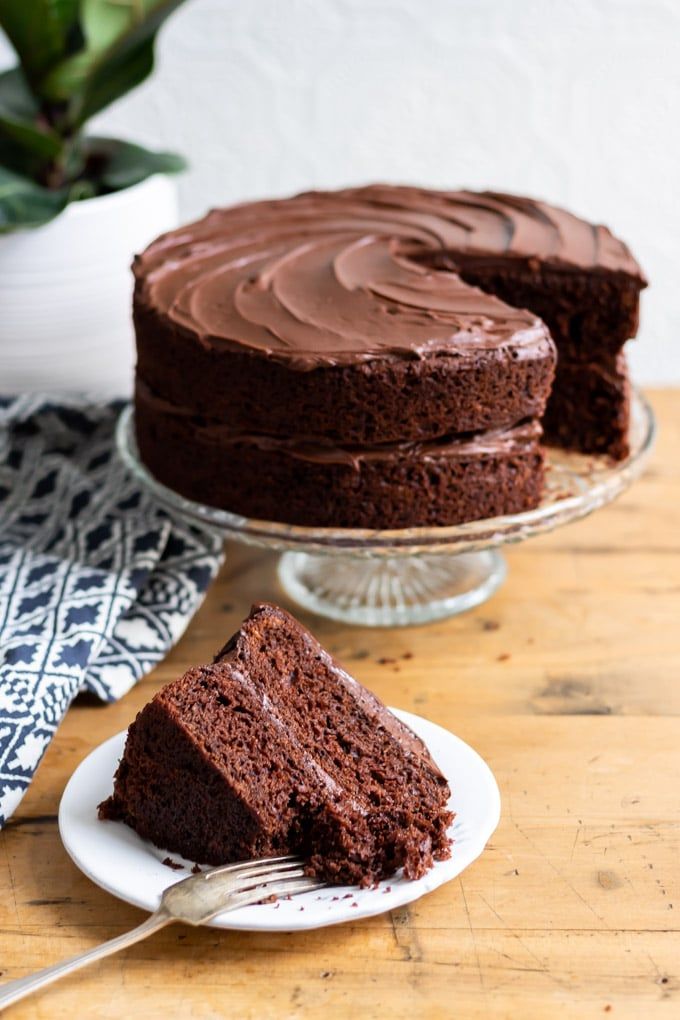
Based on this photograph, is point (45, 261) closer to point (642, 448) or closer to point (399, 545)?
point (399, 545)

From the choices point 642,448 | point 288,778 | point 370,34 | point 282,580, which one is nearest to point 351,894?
point 288,778

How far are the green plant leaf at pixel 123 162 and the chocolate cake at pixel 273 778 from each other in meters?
1.49

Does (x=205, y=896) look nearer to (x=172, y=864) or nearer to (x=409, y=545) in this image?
(x=172, y=864)

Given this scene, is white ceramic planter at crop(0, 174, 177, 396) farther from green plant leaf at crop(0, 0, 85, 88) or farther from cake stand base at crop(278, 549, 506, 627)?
cake stand base at crop(278, 549, 506, 627)

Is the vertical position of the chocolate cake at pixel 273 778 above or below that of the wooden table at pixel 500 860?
above

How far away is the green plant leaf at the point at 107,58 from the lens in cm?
272

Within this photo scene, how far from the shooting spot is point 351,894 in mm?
1619

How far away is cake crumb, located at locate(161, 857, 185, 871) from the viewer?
1676 mm

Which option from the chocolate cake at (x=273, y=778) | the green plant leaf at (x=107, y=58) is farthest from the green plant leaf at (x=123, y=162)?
the chocolate cake at (x=273, y=778)

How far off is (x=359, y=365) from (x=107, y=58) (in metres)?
1.16

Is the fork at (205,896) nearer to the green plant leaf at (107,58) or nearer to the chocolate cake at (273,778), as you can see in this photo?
the chocolate cake at (273,778)

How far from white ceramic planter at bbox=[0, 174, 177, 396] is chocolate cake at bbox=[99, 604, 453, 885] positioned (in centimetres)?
133

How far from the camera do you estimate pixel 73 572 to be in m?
2.38

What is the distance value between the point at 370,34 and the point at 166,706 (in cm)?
238
